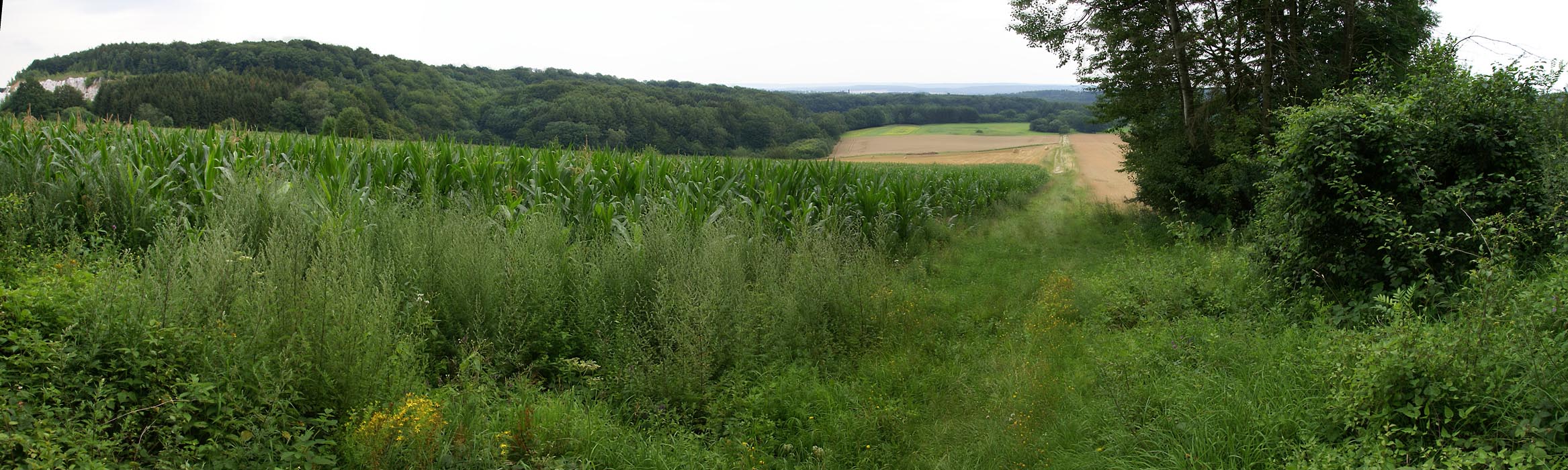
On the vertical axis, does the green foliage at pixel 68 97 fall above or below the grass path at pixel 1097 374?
above

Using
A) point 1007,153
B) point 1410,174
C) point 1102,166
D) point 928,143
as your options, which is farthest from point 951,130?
point 1410,174

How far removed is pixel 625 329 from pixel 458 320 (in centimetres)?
113

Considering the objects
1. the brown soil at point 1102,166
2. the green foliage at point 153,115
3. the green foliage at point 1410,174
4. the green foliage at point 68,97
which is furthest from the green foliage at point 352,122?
the brown soil at point 1102,166

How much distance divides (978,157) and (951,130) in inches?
998

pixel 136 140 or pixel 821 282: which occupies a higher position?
pixel 136 140

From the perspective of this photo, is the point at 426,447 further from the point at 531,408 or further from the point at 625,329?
the point at 625,329

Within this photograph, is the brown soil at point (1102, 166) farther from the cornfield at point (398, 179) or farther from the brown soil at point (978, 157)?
the cornfield at point (398, 179)

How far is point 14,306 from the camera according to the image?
2760 mm

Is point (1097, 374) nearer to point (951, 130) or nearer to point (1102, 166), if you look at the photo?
point (1102, 166)

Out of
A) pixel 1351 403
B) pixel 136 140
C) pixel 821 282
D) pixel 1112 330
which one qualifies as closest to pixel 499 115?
pixel 136 140

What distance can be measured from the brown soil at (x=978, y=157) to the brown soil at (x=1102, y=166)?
106 inches

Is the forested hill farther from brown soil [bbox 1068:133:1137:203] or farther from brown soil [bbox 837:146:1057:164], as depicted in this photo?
brown soil [bbox 1068:133:1137:203]

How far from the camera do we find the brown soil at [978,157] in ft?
125

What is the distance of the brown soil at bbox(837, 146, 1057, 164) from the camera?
38188mm
